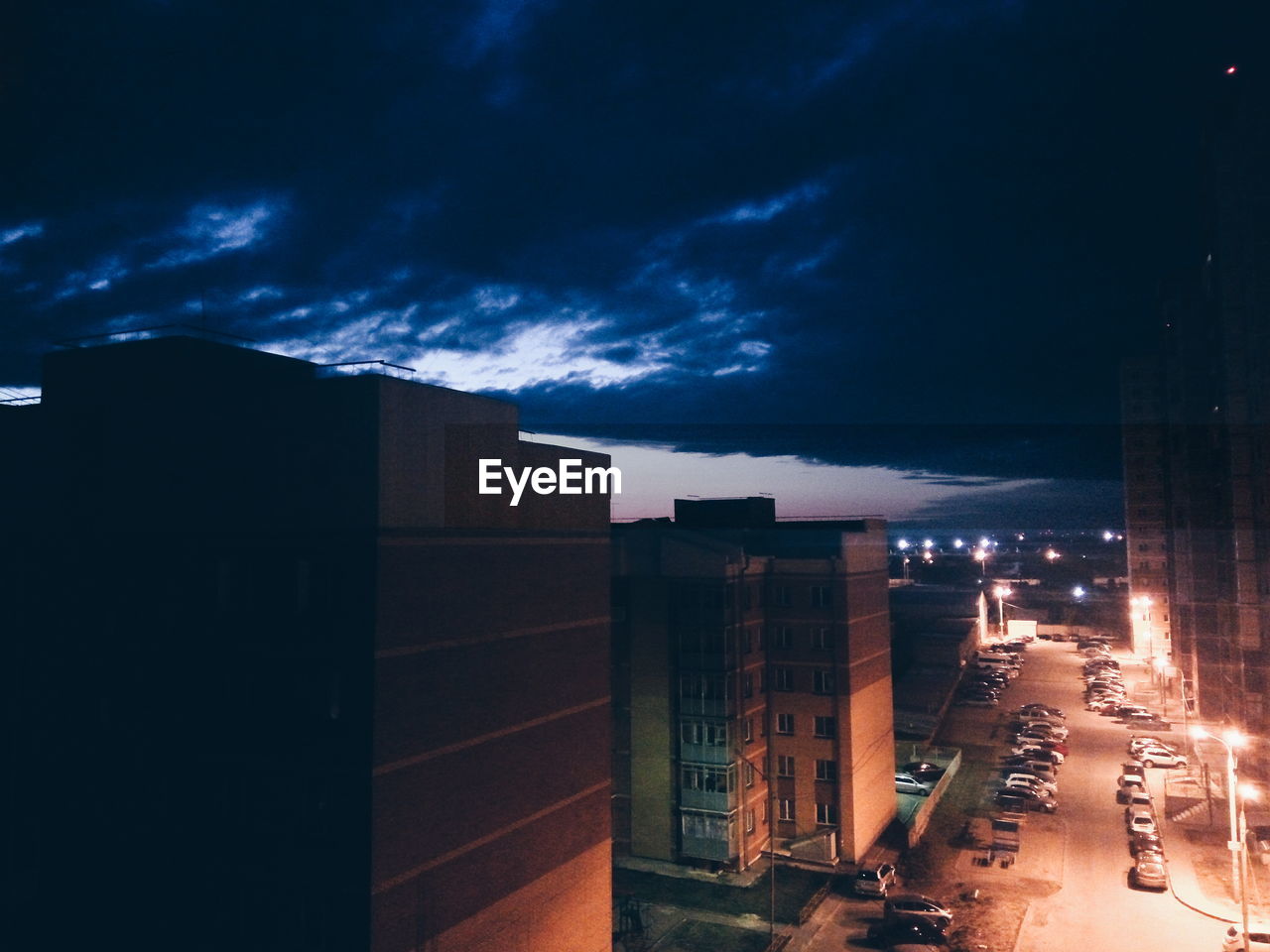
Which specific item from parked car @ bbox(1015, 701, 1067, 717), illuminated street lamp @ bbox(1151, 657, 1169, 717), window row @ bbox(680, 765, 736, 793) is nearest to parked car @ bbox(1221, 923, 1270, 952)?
window row @ bbox(680, 765, 736, 793)

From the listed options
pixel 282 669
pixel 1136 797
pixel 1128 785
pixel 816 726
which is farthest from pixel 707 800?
pixel 1128 785

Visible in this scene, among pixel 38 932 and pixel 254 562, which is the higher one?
pixel 254 562

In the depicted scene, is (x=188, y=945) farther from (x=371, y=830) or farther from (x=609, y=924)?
(x=609, y=924)

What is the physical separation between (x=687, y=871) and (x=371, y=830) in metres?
27.4

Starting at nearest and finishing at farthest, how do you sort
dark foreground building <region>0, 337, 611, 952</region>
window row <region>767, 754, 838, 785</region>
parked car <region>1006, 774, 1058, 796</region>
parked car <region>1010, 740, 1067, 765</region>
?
dark foreground building <region>0, 337, 611, 952</region>
window row <region>767, 754, 838, 785</region>
parked car <region>1006, 774, 1058, 796</region>
parked car <region>1010, 740, 1067, 765</region>

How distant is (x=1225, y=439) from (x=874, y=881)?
4490cm

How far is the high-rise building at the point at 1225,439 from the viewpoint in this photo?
50.2 m

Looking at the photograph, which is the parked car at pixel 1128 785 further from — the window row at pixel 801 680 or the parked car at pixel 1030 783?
the window row at pixel 801 680

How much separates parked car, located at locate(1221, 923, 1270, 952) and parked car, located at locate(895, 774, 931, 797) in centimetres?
2126

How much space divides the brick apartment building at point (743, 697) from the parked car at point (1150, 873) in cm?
1347

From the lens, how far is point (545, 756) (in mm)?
29266

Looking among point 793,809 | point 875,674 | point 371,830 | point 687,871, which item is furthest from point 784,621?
point 371,830

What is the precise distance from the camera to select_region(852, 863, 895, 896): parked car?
40.3 meters

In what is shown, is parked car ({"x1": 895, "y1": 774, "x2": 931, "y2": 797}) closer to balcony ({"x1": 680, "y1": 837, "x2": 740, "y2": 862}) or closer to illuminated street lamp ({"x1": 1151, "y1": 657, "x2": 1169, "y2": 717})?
balcony ({"x1": 680, "y1": 837, "x2": 740, "y2": 862})
